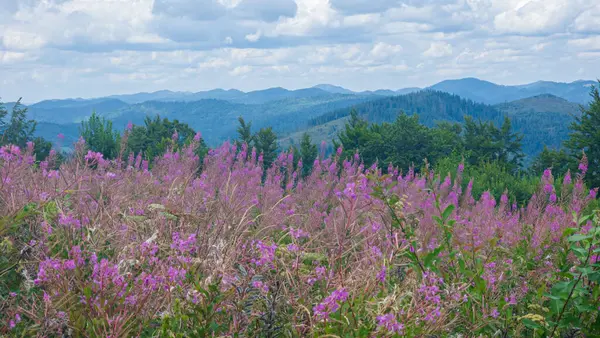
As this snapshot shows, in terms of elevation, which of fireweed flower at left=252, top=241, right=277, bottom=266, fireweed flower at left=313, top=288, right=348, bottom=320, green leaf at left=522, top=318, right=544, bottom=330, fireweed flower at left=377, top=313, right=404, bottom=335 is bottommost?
green leaf at left=522, top=318, right=544, bottom=330

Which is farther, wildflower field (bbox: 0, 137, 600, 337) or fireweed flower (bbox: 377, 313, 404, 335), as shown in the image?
wildflower field (bbox: 0, 137, 600, 337)

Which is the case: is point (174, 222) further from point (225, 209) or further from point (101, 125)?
point (101, 125)

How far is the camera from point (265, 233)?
3.59 m

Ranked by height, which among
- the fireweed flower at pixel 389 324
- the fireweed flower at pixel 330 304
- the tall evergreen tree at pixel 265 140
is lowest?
the tall evergreen tree at pixel 265 140

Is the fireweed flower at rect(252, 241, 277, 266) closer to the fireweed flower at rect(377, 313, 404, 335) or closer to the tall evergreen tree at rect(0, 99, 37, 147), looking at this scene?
the fireweed flower at rect(377, 313, 404, 335)

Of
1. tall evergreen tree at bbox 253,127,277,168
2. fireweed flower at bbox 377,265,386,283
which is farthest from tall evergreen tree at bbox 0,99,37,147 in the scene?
fireweed flower at bbox 377,265,386,283

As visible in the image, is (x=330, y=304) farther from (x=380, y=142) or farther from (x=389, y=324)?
(x=380, y=142)

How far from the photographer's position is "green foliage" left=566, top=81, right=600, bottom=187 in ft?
80.0

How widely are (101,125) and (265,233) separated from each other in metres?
28.2

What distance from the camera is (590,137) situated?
25406mm

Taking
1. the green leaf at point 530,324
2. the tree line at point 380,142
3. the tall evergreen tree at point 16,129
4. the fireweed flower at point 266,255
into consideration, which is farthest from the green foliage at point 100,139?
the green leaf at point 530,324

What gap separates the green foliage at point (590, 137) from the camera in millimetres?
24375

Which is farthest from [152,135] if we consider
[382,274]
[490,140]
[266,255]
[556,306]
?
[490,140]

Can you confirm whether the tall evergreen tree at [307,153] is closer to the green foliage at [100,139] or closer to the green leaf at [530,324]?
the green foliage at [100,139]
